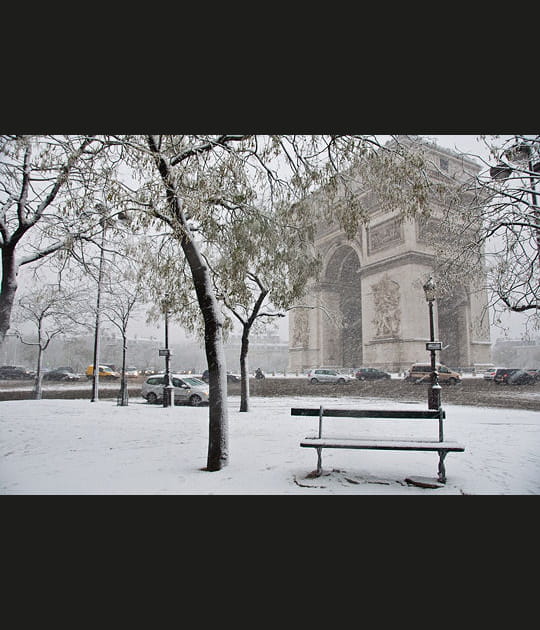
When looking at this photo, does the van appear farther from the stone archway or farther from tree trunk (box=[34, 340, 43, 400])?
tree trunk (box=[34, 340, 43, 400])

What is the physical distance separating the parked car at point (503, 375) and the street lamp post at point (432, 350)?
55cm

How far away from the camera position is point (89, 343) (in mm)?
4805

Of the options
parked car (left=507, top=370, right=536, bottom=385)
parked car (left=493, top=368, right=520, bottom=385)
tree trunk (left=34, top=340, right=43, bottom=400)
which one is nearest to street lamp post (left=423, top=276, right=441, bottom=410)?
parked car (left=493, top=368, right=520, bottom=385)

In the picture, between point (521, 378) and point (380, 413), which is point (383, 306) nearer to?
point (521, 378)

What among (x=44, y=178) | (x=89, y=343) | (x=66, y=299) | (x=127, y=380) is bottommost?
(x=127, y=380)

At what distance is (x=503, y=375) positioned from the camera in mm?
4145

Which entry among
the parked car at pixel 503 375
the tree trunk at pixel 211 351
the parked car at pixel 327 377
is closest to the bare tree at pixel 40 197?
A: the tree trunk at pixel 211 351

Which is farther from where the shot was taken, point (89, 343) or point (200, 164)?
point (89, 343)

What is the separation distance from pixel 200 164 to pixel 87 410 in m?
2.90

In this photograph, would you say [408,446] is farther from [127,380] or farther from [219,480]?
[127,380]

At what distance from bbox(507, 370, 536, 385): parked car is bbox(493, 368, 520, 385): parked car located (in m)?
0.02

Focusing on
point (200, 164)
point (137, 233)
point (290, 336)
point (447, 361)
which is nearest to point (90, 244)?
point (137, 233)

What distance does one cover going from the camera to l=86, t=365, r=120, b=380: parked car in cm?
488

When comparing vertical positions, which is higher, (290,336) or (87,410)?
(290,336)
